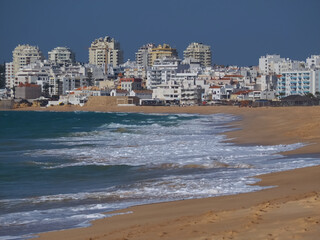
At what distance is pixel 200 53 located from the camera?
196375mm

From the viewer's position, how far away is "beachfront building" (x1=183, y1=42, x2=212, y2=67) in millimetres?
195500

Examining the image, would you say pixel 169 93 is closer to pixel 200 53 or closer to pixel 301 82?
pixel 301 82

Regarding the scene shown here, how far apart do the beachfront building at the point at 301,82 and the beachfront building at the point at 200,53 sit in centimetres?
8927

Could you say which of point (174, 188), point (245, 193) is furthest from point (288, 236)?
point (174, 188)

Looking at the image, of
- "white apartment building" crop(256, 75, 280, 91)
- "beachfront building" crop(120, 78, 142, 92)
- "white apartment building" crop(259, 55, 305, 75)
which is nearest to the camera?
"white apartment building" crop(256, 75, 280, 91)

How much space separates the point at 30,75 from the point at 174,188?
144026 millimetres

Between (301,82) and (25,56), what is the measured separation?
347 feet

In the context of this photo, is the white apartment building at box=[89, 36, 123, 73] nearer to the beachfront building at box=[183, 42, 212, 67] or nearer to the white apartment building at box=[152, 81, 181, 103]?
the beachfront building at box=[183, 42, 212, 67]

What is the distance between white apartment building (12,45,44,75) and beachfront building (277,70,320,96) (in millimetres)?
97870

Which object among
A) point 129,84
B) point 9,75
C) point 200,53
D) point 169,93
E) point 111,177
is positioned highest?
point 200,53

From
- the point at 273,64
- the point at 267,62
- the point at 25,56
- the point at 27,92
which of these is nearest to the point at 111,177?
the point at 27,92

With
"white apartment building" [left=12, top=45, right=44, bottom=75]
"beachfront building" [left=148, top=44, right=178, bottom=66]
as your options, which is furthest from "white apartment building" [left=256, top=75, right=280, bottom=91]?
"white apartment building" [left=12, top=45, right=44, bottom=75]

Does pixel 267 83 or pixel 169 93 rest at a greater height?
pixel 267 83

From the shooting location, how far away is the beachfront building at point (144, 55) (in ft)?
610
